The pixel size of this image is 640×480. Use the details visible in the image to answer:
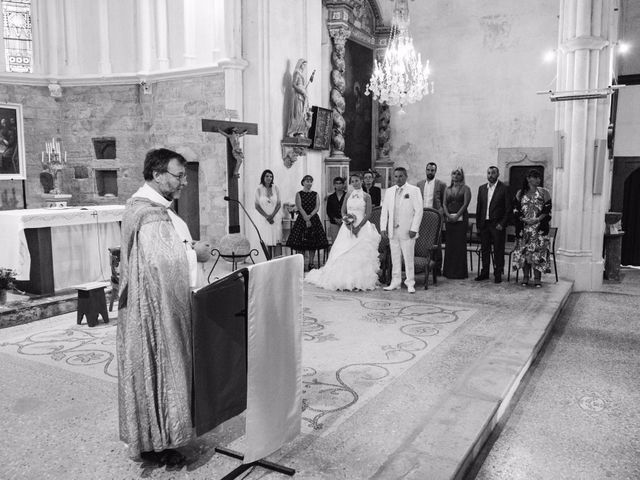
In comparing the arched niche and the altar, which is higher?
the arched niche

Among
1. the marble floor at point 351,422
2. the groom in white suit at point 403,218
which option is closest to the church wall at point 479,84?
the groom in white suit at point 403,218

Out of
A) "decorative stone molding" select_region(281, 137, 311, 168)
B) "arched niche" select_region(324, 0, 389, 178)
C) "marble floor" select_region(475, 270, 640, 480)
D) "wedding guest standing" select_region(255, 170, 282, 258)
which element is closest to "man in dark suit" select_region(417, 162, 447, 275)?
"wedding guest standing" select_region(255, 170, 282, 258)

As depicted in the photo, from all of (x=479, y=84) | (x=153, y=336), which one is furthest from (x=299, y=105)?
(x=153, y=336)

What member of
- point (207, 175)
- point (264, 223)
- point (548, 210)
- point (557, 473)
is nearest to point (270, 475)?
point (557, 473)

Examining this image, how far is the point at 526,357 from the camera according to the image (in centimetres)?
461

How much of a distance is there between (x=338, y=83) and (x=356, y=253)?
4880mm

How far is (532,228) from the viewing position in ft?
24.8

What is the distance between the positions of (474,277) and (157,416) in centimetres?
632

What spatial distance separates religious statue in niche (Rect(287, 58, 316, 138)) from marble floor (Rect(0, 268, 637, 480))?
5.14 m

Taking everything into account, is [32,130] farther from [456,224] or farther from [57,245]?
[456,224]

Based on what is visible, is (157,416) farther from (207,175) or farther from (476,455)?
(207,175)

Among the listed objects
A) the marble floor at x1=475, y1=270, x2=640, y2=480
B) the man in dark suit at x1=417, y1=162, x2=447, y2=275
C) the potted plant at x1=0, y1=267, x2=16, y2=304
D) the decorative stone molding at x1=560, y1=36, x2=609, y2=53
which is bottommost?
the marble floor at x1=475, y1=270, x2=640, y2=480

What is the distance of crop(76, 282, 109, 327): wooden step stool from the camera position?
5.60 metres

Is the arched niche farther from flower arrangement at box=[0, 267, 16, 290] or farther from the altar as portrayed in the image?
flower arrangement at box=[0, 267, 16, 290]
